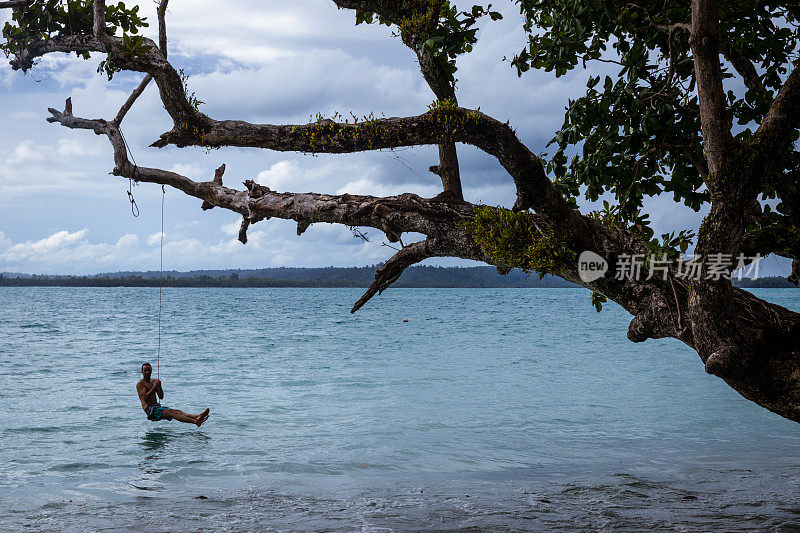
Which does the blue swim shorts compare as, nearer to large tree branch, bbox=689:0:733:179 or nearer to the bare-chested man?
the bare-chested man

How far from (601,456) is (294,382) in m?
15.7

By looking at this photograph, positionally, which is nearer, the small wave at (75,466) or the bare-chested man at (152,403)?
the small wave at (75,466)

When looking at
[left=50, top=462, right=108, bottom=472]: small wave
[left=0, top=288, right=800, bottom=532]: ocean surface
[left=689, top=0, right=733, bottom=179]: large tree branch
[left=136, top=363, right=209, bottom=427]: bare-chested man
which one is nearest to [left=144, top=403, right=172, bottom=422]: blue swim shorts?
[left=136, top=363, right=209, bottom=427]: bare-chested man

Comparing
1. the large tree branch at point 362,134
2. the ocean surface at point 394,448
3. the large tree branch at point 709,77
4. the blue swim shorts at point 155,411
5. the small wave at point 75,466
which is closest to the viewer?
the large tree branch at point 709,77

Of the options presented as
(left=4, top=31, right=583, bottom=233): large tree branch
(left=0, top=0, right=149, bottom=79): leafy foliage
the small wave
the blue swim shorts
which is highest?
(left=0, top=0, right=149, bottom=79): leafy foliage

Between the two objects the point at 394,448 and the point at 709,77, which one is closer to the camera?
the point at 709,77

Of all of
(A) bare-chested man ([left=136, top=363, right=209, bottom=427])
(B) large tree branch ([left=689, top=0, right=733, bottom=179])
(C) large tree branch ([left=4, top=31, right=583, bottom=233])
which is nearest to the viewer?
(B) large tree branch ([left=689, top=0, right=733, bottom=179])

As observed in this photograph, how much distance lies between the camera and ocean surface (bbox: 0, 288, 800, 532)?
8.51 m

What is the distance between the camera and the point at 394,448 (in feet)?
48.1

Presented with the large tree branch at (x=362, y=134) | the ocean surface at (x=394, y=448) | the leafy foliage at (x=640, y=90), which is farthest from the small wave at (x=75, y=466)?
the leafy foliage at (x=640, y=90)

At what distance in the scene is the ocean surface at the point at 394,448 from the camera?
8.51 m

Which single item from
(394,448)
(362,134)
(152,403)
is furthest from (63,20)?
(394,448)

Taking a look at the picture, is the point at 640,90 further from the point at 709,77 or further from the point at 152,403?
the point at 152,403

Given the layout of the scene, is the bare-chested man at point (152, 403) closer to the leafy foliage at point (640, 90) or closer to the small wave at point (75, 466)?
the small wave at point (75, 466)
